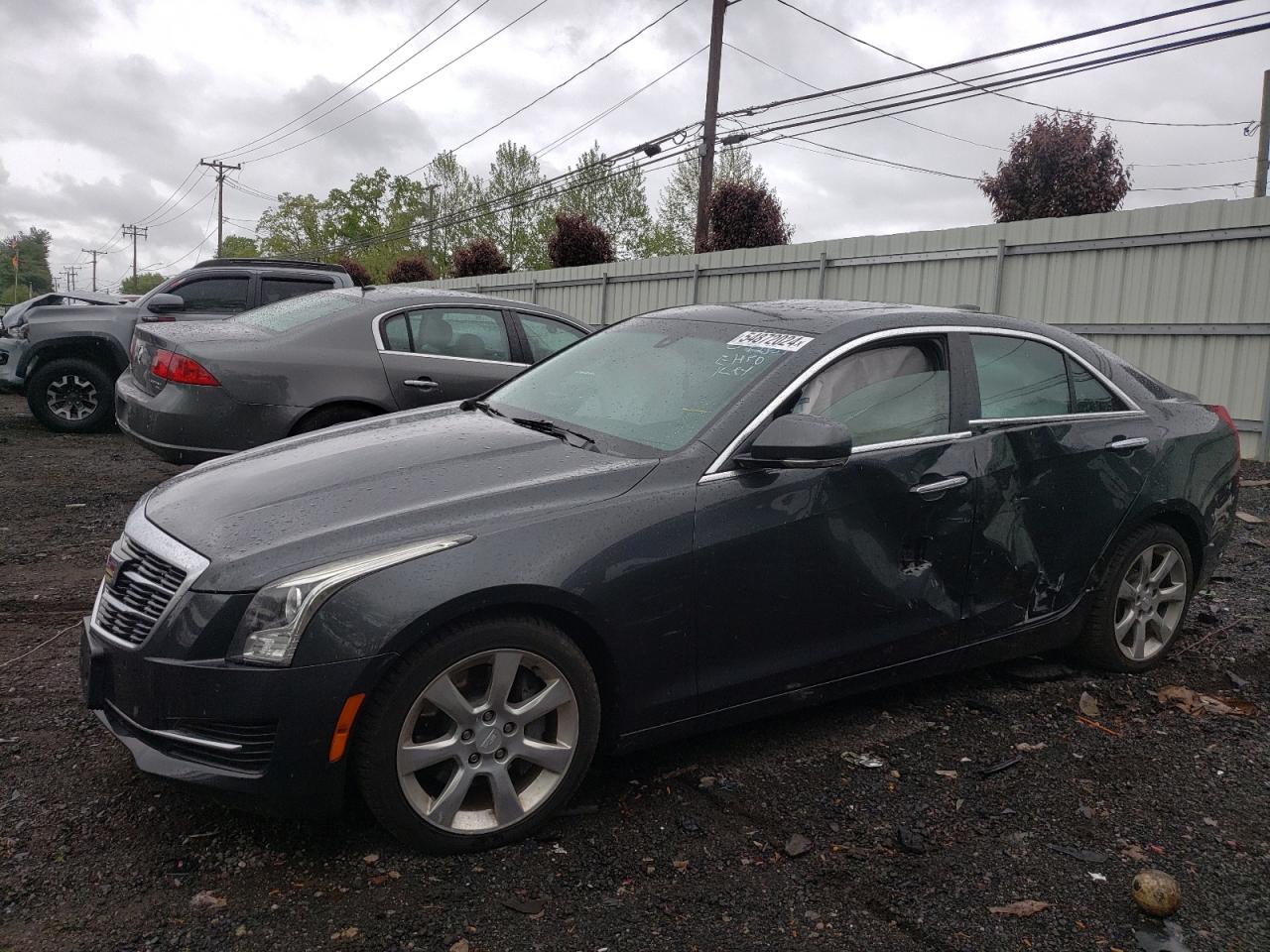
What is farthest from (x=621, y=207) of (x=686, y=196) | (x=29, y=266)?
(x=29, y=266)

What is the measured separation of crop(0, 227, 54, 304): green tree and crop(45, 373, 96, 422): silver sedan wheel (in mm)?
145921

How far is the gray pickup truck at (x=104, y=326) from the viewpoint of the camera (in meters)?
10.8

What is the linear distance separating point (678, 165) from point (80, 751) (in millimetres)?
47620

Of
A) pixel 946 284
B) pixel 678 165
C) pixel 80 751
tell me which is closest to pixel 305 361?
pixel 80 751

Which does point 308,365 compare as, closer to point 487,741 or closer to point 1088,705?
point 487,741

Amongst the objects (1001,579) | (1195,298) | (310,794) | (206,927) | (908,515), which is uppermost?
(1195,298)

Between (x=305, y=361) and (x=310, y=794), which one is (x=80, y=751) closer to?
(x=310, y=794)

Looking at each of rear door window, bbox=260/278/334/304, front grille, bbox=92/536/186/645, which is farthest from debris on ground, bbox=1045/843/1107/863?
rear door window, bbox=260/278/334/304

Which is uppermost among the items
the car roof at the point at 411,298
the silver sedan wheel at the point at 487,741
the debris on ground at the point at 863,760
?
the car roof at the point at 411,298

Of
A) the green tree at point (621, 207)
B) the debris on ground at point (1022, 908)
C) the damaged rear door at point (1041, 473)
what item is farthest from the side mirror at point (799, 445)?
the green tree at point (621, 207)

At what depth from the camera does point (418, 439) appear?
372 centimetres

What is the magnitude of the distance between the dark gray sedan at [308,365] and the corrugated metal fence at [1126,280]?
1910 mm

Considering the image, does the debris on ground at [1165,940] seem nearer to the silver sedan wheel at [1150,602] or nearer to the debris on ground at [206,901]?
the silver sedan wheel at [1150,602]

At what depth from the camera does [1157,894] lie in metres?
2.82
